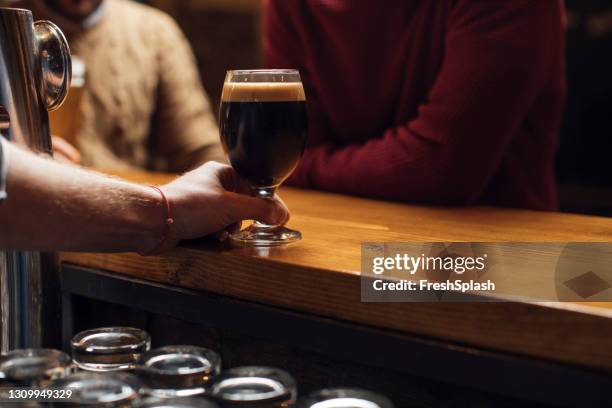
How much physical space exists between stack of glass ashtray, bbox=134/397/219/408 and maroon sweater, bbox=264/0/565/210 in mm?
963

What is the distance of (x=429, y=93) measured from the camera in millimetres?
1736

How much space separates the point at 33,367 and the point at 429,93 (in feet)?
3.91

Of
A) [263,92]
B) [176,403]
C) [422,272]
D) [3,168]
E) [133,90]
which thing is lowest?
[176,403]

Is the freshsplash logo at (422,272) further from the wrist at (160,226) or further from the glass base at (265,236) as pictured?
the wrist at (160,226)

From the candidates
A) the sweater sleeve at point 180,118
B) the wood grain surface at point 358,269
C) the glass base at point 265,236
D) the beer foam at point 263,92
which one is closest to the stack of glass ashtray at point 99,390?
the wood grain surface at point 358,269

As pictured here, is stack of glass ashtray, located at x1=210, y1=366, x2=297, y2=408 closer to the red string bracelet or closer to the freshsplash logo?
the freshsplash logo

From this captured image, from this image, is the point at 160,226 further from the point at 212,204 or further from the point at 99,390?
the point at 99,390

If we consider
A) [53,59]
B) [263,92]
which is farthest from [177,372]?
[53,59]

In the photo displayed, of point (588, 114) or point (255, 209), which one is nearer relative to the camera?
point (255, 209)

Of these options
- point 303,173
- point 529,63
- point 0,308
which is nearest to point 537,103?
point 529,63

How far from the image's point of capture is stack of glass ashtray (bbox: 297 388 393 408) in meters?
0.68

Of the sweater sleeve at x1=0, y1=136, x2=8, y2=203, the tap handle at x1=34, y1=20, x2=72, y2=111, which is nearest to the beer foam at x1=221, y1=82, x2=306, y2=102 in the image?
the tap handle at x1=34, y1=20, x2=72, y2=111

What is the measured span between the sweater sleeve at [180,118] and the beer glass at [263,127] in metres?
2.19

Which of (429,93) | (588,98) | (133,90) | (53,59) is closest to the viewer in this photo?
(53,59)
